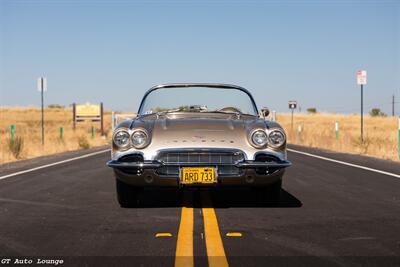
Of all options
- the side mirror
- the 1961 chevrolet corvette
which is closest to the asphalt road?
the 1961 chevrolet corvette

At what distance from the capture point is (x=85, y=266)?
4211 millimetres

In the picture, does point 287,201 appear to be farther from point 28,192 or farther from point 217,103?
point 28,192

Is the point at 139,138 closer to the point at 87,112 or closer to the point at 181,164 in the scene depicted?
the point at 181,164

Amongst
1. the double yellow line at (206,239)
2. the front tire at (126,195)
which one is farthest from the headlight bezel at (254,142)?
the front tire at (126,195)

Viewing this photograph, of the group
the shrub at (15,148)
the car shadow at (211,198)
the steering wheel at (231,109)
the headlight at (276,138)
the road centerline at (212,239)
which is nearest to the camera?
the road centerline at (212,239)

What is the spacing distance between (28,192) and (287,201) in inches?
156

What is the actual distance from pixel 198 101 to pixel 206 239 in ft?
12.2

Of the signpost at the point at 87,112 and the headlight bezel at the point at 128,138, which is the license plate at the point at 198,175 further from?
the signpost at the point at 87,112

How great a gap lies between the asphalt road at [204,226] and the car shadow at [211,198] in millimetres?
14

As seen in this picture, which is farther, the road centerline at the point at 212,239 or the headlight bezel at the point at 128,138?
the headlight bezel at the point at 128,138

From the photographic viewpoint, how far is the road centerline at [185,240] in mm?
4305

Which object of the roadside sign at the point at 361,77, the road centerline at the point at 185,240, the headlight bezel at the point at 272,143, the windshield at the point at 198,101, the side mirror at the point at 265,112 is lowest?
the road centerline at the point at 185,240

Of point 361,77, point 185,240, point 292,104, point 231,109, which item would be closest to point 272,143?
point 231,109

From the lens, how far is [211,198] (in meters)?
7.61
